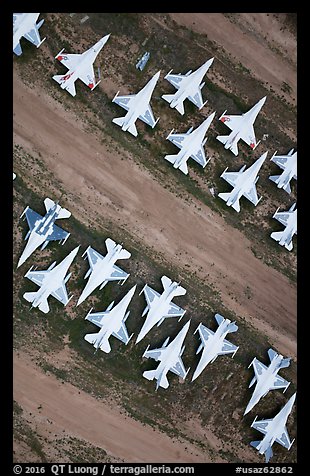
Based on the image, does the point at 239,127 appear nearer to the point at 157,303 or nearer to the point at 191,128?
the point at 191,128

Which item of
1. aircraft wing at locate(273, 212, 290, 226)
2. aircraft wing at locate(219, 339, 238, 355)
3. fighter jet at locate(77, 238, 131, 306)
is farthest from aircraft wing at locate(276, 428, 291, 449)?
fighter jet at locate(77, 238, 131, 306)

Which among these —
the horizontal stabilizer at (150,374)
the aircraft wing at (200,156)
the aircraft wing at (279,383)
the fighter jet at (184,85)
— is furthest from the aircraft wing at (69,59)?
the aircraft wing at (279,383)

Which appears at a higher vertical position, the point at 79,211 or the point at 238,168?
the point at 238,168

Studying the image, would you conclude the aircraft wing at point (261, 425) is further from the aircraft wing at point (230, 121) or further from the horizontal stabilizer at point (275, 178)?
the aircraft wing at point (230, 121)

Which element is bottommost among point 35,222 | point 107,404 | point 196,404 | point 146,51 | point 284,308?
point 107,404

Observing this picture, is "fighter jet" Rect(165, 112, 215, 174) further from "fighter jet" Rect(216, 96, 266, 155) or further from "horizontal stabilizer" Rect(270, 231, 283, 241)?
"horizontal stabilizer" Rect(270, 231, 283, 241)

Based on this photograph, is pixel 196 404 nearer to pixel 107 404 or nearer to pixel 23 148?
pixel 107 404

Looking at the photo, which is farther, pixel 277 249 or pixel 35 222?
pixel 277 249
